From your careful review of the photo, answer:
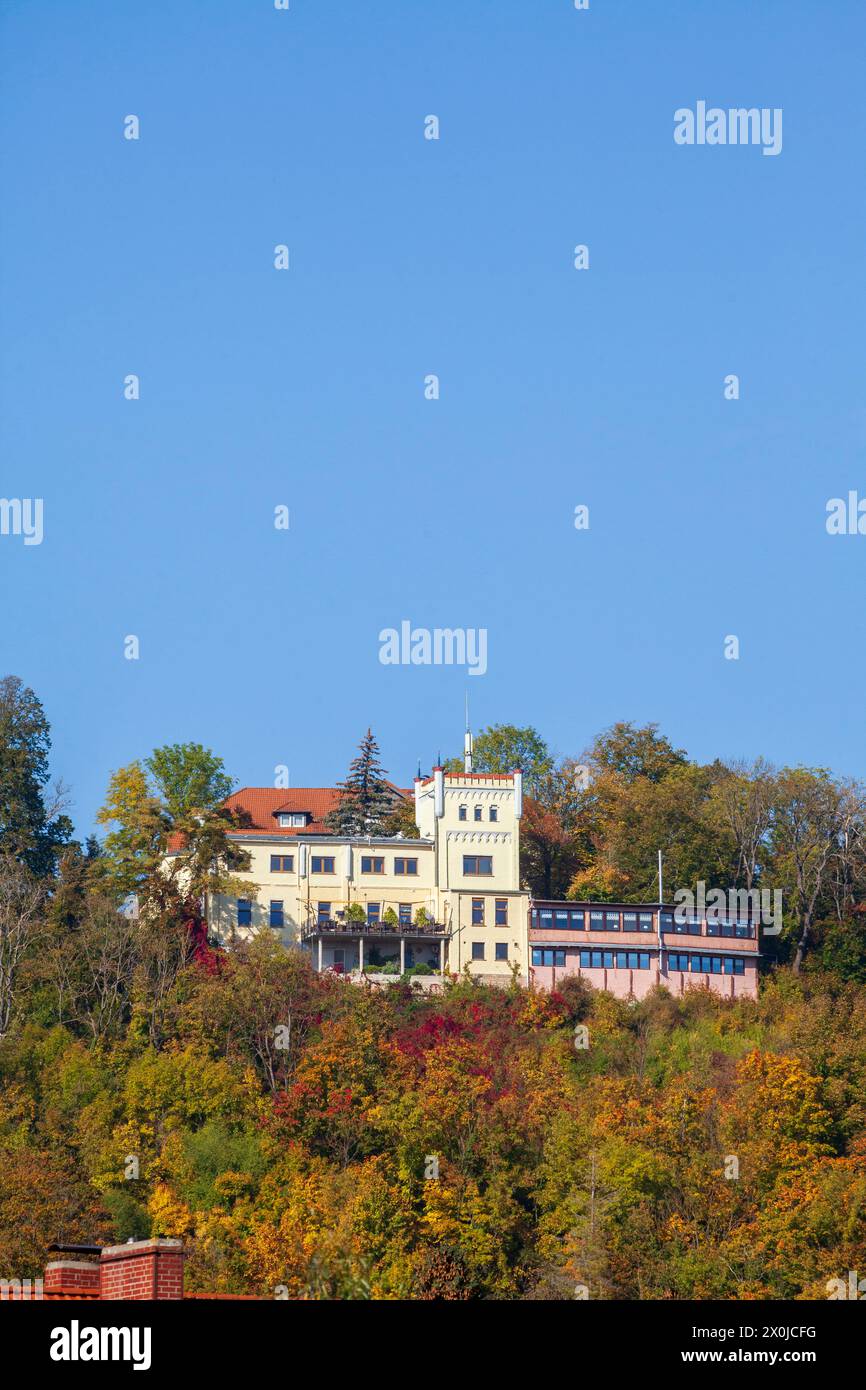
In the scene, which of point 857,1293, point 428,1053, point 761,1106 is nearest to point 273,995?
point 428,1053

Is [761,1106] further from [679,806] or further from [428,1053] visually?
[679,806]

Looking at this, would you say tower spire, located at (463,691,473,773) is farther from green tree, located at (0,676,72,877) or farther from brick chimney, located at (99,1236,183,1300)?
brick chimney, located at (99,1236,183,1300)

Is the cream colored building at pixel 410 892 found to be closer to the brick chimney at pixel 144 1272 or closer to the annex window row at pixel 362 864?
the annex window row at pixel 362 864

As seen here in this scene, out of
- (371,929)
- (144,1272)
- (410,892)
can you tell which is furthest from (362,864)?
(144,1272)

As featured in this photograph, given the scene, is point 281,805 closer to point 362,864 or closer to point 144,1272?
point 362,864

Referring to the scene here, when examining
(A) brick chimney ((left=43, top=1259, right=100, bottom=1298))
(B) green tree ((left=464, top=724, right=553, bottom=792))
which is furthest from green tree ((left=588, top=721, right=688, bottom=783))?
(A) brick chimney ((left=43, top=1259, right=100, bottom=1298))
